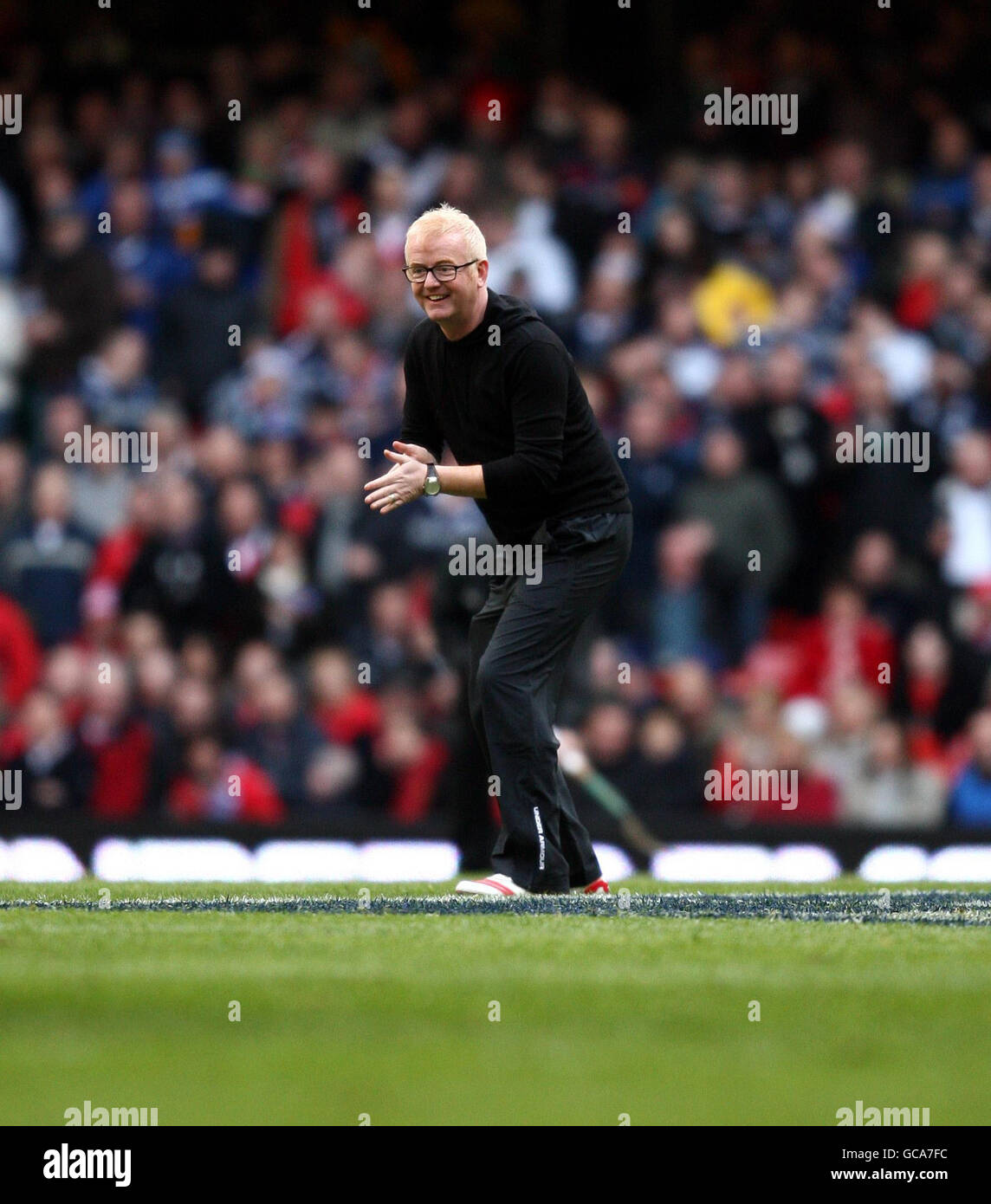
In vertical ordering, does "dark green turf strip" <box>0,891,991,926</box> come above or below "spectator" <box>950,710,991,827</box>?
below

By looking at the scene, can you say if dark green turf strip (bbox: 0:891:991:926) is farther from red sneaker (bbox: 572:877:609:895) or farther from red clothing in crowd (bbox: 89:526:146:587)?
red clothing in crowd (bbox: 89:526:146:587)

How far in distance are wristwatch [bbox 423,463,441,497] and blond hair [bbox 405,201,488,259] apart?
652mm

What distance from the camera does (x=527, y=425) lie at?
6758 mm

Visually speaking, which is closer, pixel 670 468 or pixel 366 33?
pixel 670 468

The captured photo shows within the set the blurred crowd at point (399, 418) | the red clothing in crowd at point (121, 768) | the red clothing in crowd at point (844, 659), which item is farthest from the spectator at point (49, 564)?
the red clothing in crowd at point (844, 659)

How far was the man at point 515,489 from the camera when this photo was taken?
21.9ft

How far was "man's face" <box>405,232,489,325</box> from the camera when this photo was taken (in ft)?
21.7

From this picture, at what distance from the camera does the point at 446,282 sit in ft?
21.8

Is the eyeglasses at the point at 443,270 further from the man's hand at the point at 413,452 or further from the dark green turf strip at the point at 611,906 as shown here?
the dark green turf strip at the point at 611,906

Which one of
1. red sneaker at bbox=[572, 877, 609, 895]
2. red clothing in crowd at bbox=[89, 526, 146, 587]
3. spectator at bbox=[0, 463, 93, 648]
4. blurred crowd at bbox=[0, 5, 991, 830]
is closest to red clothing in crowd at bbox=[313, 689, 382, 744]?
blurred crowd at bbox=[0, 5, 991, 830]

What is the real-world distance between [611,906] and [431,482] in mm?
1423

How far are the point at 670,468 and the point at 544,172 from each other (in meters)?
2.82

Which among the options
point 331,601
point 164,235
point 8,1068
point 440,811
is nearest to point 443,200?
point 164,235

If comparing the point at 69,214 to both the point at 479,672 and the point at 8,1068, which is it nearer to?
the point at 479,672
